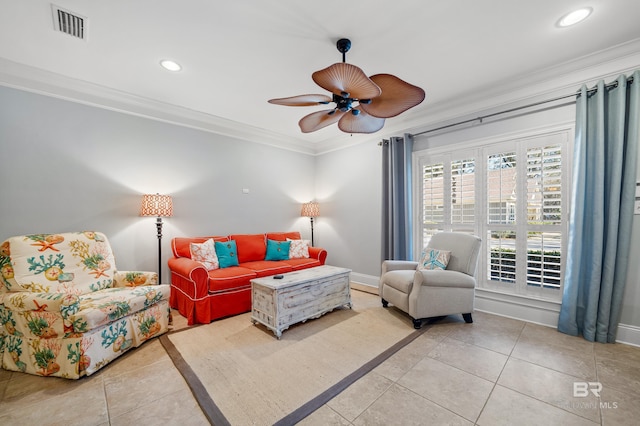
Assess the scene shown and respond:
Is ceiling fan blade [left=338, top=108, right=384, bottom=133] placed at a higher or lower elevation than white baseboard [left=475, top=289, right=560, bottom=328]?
higher

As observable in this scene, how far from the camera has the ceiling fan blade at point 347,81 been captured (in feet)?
5.62

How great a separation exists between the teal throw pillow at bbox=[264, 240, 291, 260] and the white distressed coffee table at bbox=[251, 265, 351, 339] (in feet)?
3.30

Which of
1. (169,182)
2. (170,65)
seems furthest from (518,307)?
(169,182)

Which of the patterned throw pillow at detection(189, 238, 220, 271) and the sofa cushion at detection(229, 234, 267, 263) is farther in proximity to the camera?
the sofa cushion at detection(229, 234, 267, 263)

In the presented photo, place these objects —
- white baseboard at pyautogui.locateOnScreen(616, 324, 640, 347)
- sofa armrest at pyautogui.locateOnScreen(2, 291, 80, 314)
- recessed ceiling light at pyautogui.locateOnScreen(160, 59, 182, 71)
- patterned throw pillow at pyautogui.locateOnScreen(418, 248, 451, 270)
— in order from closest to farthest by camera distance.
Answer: sofa armrest at pyautogui.locateOnScreen(2, 291, 80, 314), white baseboard at pyautogui.locateOnScreen(616, 324, 640, 347), recessed ceiling light at pyautogui.locateOnScreen(160, 59, 182, 71), patterned throw pillow at pyautogui.locateOnScreen(418, 248, 451, 270)

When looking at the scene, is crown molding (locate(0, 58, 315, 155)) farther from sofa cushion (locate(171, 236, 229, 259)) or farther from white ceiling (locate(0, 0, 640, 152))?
sofa cushion (locate(171, 236, 229, 259))

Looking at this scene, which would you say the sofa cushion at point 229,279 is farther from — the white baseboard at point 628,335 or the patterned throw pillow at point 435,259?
the white baseboard at point 628,335

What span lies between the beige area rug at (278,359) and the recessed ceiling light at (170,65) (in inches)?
108

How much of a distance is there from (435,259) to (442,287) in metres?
0.44

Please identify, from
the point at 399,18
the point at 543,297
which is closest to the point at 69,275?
the point at 399,18

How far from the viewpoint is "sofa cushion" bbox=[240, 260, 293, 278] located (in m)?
3.52

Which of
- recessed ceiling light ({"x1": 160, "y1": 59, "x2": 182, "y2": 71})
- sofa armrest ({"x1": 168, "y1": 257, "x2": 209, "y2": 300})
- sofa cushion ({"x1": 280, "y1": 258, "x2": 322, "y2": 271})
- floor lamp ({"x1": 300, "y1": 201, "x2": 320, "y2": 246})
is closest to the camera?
recessed ceiling light ({"x1": 160, "y1": 59, "x2": 182, "y2": 71})

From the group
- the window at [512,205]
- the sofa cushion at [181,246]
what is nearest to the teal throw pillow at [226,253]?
the sofa cushion at [181,246]

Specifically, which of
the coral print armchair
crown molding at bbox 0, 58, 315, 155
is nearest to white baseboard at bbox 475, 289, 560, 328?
the coral print armchair
